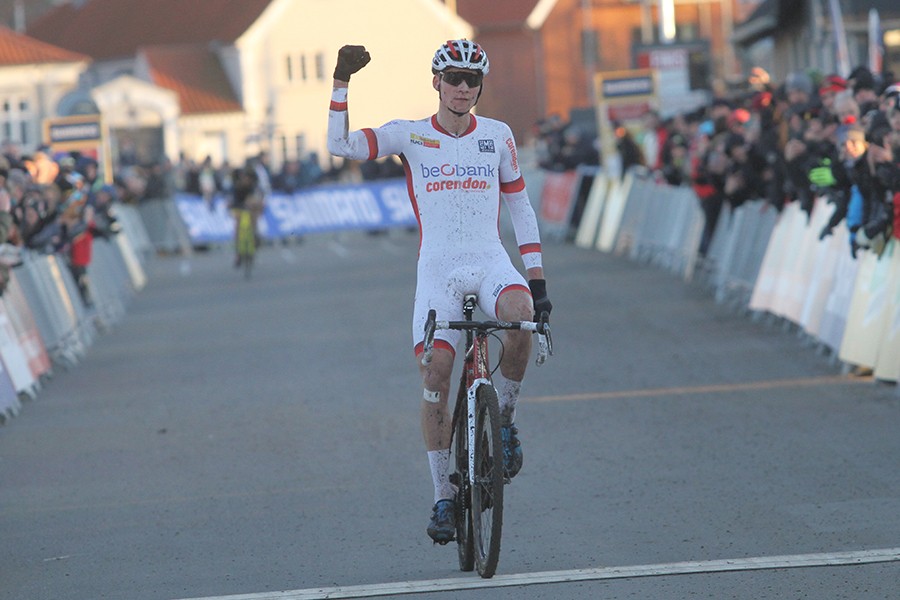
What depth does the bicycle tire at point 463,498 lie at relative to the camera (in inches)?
305

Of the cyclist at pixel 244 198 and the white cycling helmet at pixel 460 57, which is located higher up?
the white cycling helmet at pixel 460 57

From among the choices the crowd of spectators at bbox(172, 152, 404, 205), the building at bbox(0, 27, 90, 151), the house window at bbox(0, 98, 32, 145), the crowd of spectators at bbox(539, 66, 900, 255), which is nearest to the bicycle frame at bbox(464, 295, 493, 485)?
the crowd of spectators at bbox(539, 66, 900, 255)

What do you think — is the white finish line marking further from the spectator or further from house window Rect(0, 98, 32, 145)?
house window Rect(0, 98, 32, 145)

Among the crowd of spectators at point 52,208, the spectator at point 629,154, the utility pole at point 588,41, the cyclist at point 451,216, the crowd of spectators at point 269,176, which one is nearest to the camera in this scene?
the cyclist at point 451,216

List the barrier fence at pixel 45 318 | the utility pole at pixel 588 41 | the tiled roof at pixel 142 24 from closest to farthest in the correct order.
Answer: the barrier fence at pixel 45 318, the tiled roof at pixel 142 24, the utility pole at pixel 588 41

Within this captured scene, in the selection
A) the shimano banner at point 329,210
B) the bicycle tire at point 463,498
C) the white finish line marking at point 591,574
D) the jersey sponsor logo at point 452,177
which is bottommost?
the shimano banner at point 329,210

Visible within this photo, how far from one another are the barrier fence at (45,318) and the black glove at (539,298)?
6.74 m

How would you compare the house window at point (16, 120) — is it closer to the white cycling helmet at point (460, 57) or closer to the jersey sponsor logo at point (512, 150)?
the jersey sponsor logo at point (512, 150)

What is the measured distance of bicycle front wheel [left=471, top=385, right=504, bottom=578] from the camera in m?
7.36

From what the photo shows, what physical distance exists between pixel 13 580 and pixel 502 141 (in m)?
2.78

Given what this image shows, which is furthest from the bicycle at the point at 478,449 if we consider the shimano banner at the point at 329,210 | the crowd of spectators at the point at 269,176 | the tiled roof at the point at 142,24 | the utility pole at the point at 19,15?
the utility pole at the point at 19,15

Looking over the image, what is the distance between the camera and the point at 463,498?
25.7 ft

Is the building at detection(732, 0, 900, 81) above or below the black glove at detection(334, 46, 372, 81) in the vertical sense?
below

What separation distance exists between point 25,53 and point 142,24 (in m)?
14.0
